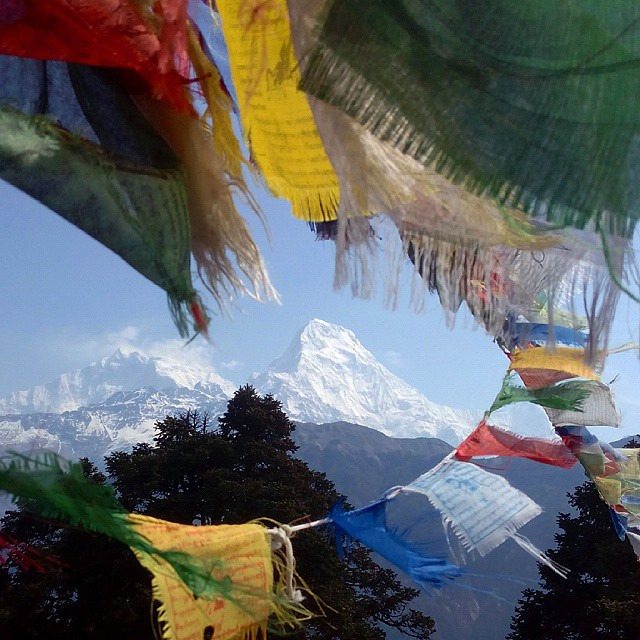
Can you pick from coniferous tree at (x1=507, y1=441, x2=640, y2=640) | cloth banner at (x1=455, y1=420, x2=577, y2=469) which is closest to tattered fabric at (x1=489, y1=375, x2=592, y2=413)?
cloth banner at (x1=455, y1=420, x2=577, y2=469)

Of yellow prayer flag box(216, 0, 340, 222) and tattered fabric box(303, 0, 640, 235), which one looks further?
yellow prayer flag box(216, 0, 340, 222)

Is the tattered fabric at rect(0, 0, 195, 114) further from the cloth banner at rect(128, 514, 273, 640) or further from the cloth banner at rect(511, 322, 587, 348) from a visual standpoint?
the cloth banner at rect(511, 322, 587, 348)

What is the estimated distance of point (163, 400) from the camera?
142 meters

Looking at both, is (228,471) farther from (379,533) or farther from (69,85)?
(69,85)

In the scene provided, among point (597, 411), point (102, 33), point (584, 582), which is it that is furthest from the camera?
point (584, 582)

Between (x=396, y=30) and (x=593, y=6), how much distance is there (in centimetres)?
30

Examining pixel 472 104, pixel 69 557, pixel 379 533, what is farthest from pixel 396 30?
pixel 69 557

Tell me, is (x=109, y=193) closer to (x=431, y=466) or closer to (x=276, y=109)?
(x=276, y=109)

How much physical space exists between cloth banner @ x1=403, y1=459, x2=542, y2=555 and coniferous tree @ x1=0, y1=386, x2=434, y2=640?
14.1ft

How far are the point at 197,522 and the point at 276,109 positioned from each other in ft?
37.5

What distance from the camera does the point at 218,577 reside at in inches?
85.3

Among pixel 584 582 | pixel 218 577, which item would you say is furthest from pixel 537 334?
pixel 584 582

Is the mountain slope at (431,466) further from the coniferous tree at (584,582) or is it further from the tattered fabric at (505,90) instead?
the tattered fabric at (505,90)

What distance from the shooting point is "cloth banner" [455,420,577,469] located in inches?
182
